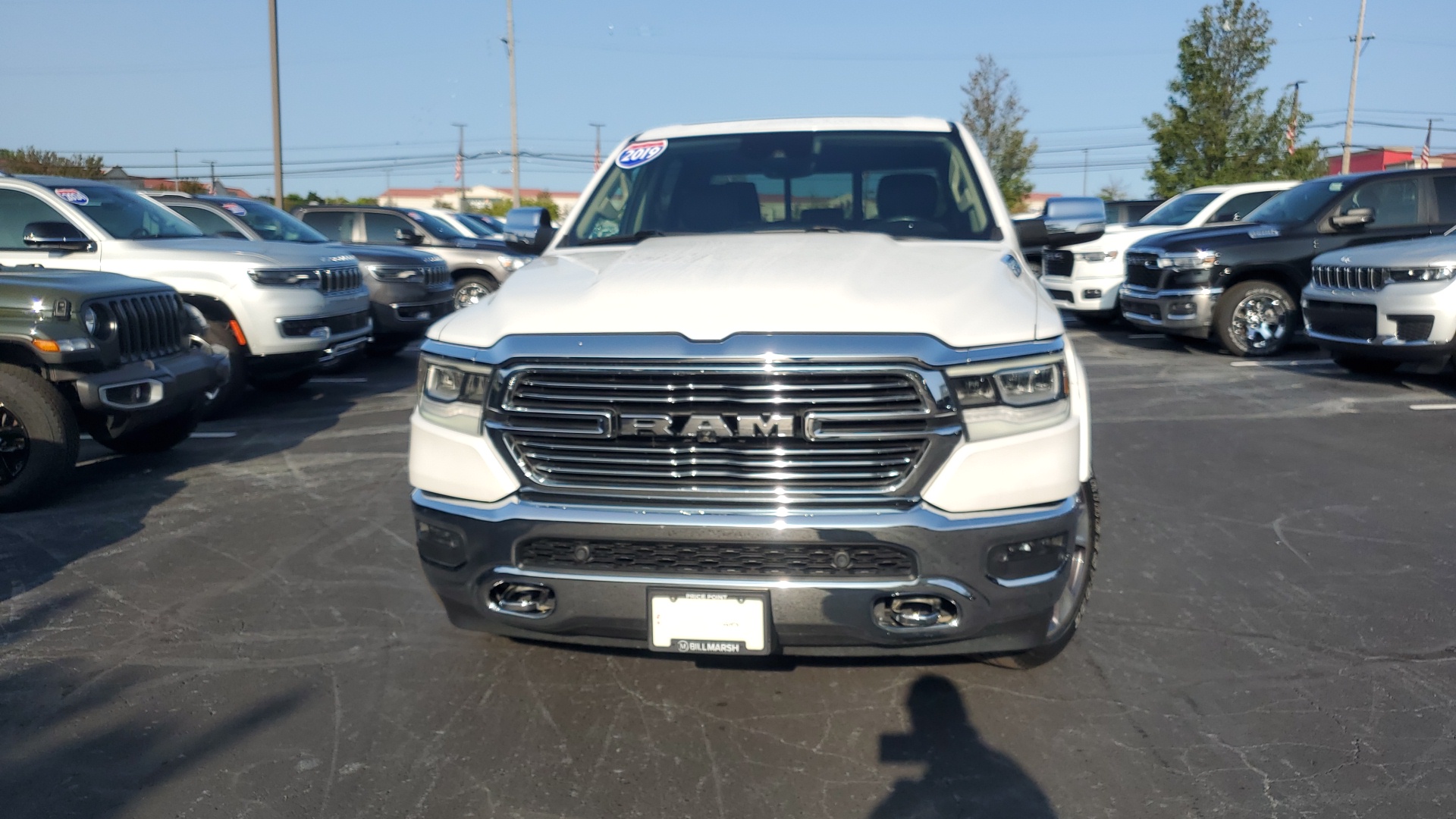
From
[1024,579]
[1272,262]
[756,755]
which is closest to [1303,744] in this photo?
[1024,579]

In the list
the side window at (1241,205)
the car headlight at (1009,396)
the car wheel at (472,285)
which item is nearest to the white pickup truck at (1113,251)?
the side window at (1241,205)

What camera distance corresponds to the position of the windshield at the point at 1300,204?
11.6 metres

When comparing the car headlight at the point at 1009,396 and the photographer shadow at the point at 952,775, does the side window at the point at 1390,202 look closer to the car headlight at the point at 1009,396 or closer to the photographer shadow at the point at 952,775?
the car headlight at the point at 1009,396

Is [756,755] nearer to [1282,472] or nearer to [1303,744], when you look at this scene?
[1303,744]

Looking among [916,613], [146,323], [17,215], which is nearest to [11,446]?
[146,323]

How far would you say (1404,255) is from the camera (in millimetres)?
9047

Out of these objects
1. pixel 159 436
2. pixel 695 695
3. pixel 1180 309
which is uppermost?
pixel 1180 309

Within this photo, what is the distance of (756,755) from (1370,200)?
10819mm

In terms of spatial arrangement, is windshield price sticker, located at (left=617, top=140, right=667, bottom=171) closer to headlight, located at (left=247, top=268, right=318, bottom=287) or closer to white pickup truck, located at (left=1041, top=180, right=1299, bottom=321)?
headlight, located at (left=247, top=268, right=318, bottom=287)

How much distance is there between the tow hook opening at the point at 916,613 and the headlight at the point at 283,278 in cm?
727

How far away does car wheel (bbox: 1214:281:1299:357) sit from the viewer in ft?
38.1

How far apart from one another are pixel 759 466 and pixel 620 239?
1832 mm

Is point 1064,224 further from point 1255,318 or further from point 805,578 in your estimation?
point 1255,318

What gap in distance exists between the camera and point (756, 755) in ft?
10.7
